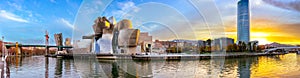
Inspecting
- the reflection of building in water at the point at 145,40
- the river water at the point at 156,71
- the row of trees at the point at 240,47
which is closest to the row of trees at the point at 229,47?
the row of trees at the point at 240,47

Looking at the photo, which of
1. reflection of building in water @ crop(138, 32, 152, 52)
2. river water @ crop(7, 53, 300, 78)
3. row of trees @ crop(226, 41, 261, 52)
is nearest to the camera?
river water @ crop(7, 53, 300, 78)

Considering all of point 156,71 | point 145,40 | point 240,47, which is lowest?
point 156,71

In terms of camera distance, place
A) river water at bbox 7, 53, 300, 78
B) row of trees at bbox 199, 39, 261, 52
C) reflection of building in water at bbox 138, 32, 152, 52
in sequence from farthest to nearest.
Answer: row of trees at bbox 199, 39, 261, 52 → reflection of building in water at bbox 138, 32, 152, 52 → river water at bbox 7, 53, 300, 78

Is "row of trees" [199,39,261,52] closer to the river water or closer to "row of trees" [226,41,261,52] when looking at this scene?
"row of trees" [226,41,261,52]

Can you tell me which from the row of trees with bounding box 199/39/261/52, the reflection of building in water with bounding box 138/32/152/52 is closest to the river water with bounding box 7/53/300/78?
the reflection of building in water with bounding box 138/32/152/52

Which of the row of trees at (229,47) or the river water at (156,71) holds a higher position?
the row of trees at (229,47)

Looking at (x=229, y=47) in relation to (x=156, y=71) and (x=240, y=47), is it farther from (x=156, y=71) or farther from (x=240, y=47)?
(x=156, y=71)

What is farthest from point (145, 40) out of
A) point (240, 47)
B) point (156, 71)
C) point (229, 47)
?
point (156, 71)

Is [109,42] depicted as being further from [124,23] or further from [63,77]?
[63,77]

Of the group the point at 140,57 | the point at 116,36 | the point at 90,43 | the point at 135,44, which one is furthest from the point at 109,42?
the point at 140,57

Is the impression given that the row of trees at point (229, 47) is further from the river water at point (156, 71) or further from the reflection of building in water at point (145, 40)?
the river water at point (156, 71)

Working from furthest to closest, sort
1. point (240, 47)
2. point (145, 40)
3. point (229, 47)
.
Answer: point (240, 47)
point (229, 47)
point (145, 40)

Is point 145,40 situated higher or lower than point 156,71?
higher

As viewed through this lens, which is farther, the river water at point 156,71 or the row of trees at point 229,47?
the row of trees at point 229,47
